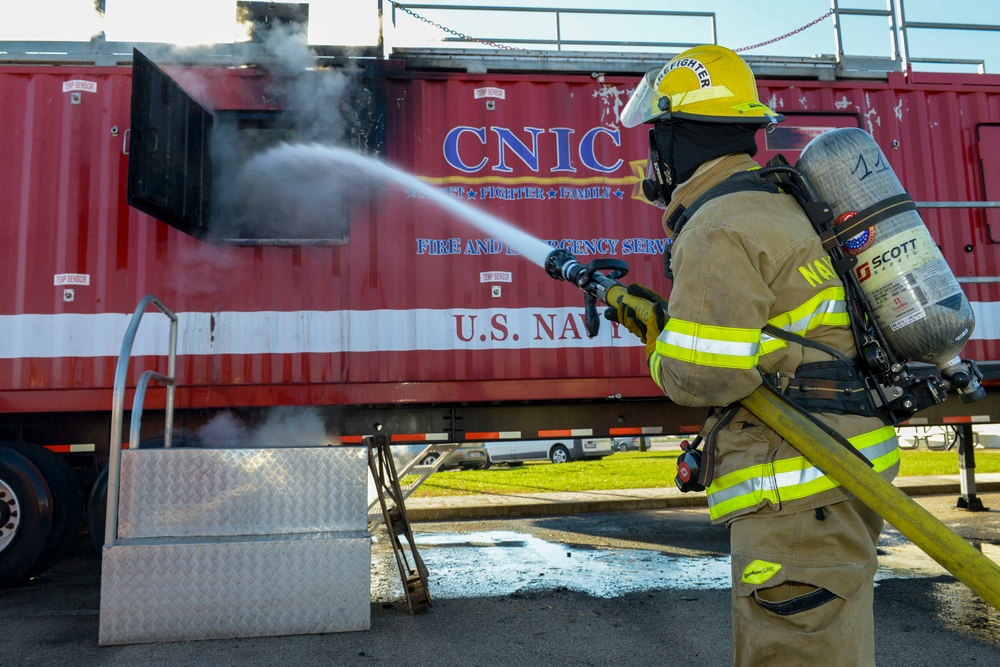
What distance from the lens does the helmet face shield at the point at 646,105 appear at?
2139mm

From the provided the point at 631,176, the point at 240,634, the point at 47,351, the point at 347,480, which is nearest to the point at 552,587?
the point at 347,480

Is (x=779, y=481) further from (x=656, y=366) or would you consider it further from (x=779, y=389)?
(x=656, y=366)

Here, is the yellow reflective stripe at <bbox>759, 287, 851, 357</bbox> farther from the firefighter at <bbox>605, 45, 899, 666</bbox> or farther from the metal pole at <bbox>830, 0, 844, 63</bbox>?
the metal pole at <bbox>830, 0, 844, 63</bbox>

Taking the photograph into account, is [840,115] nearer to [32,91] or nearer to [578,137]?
[578,137]

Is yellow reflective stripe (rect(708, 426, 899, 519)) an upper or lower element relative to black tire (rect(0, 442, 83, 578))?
upper

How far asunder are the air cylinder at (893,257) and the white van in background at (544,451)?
13.8 m

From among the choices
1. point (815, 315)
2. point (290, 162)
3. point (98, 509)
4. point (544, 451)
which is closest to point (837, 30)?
point (290, 162)

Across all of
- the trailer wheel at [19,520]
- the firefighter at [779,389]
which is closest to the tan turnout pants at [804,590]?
the firefighter at [779,389]

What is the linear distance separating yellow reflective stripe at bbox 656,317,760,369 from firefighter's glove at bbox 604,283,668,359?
0.25 meters

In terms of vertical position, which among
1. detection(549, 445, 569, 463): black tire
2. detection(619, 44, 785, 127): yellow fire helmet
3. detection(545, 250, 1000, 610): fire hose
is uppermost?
detection(619, 44, 785, 127): yellow fire helmet

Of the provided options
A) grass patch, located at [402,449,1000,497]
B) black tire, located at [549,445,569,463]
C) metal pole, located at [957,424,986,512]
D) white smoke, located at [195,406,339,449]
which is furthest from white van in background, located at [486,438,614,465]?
white smoke, located at [195,406,339,449]

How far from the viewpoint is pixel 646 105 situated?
2.20 m

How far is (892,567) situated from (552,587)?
8.85 feet

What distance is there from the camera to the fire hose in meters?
1.51
